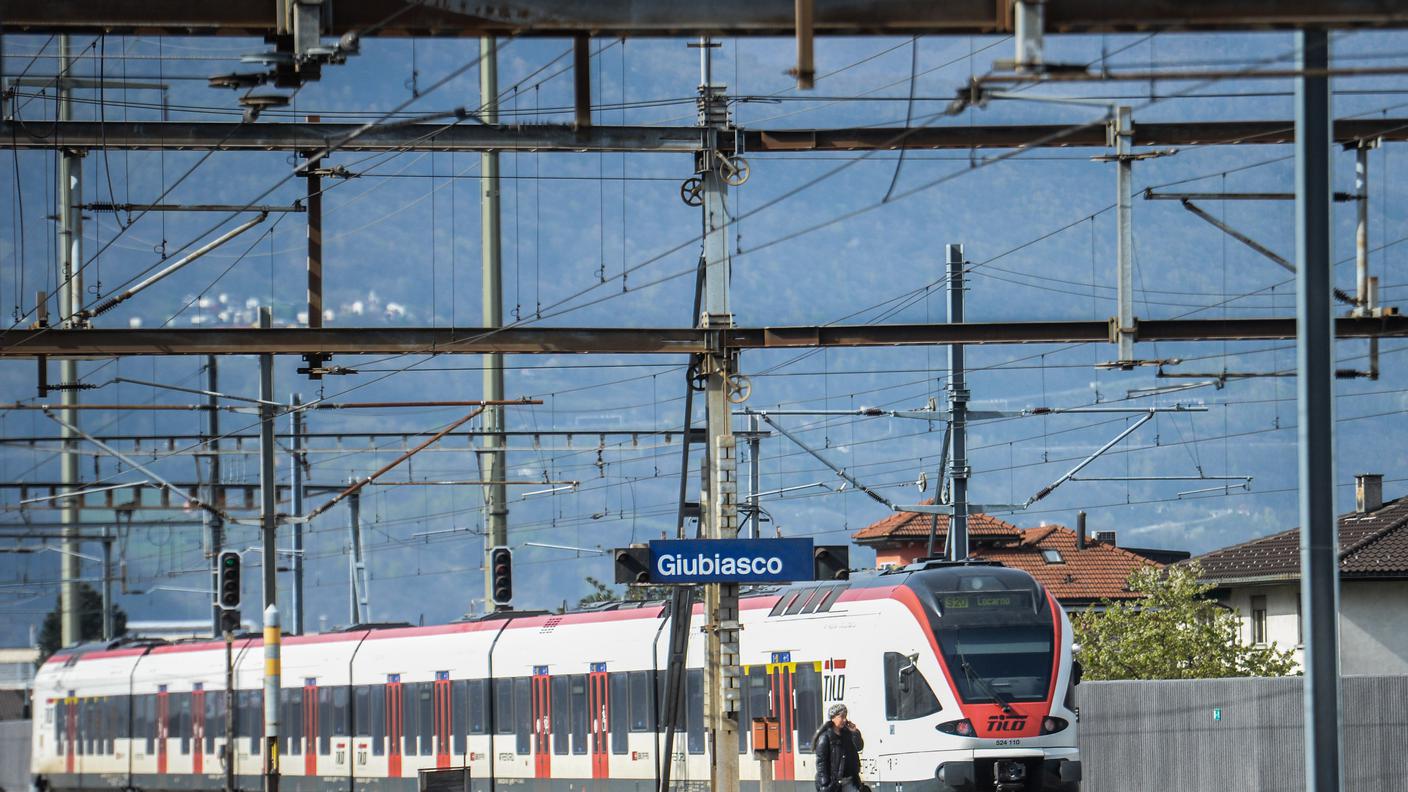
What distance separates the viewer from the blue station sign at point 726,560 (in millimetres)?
19953

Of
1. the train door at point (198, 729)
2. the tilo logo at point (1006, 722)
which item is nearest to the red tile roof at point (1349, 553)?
the tilo logo at point (1006, 722)

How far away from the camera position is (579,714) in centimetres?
3212

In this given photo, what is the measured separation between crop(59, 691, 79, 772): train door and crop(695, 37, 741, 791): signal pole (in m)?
34.0

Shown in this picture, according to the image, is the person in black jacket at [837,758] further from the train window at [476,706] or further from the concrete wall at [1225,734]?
the train window at [476,706]

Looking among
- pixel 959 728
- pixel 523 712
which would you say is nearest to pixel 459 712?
pixel 523 712

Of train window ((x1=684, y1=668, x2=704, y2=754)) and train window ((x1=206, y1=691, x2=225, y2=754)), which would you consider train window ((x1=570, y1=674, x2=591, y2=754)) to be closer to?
train window ((x1=684, y1=668, x2=704, y2=754))

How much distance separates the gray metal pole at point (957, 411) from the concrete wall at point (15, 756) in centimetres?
3267

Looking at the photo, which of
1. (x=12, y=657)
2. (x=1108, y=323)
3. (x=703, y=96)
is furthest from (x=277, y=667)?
(x=12, y=657)

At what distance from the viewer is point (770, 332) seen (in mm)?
22734

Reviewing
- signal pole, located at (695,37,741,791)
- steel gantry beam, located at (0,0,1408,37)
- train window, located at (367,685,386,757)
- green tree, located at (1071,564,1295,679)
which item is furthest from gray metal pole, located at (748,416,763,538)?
steel gantry beam, located at (0,0,1408,37)

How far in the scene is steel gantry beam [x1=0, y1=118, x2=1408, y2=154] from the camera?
21.2 metres

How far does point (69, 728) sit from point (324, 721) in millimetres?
15078

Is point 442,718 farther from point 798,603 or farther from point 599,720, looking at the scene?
point 798,603

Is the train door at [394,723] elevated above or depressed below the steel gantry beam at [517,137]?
below
